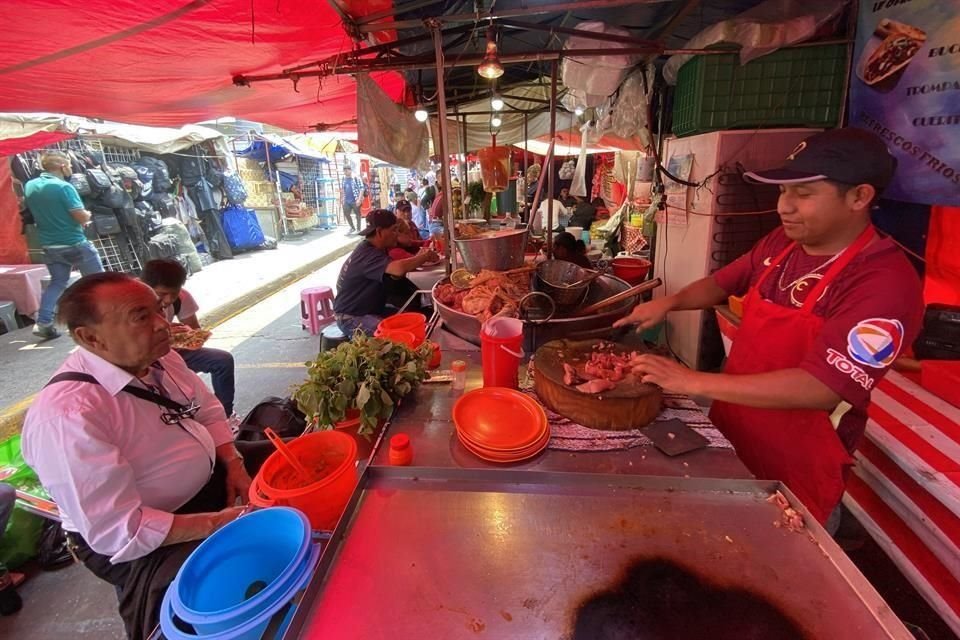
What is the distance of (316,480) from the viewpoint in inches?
62.3

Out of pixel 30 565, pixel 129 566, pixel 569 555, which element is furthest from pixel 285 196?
pixel 569 555

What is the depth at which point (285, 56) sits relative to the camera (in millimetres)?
3588

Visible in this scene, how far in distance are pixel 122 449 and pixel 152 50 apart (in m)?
2.56

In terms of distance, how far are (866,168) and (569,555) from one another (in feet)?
5.61

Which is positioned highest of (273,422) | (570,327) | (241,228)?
(241,228)

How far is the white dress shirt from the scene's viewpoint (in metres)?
1.68

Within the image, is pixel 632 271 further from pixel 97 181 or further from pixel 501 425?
pixel 97 181

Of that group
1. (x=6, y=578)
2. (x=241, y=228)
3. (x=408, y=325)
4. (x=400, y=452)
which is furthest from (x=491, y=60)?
(x=241, y=228)

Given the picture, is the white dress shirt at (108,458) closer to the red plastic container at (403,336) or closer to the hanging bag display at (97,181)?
the red plastic container at (403,336)

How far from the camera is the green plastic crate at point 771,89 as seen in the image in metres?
3.82

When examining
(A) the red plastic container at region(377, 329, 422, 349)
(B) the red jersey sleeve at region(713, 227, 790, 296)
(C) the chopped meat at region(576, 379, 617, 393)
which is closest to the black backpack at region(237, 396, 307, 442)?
(A) the red plastic container at region(377, 329, 422, 349)

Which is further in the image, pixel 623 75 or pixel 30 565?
pixel 623 75

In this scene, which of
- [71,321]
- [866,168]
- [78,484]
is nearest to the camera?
[866,168]

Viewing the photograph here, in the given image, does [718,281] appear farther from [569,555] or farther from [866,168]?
[569,555]
